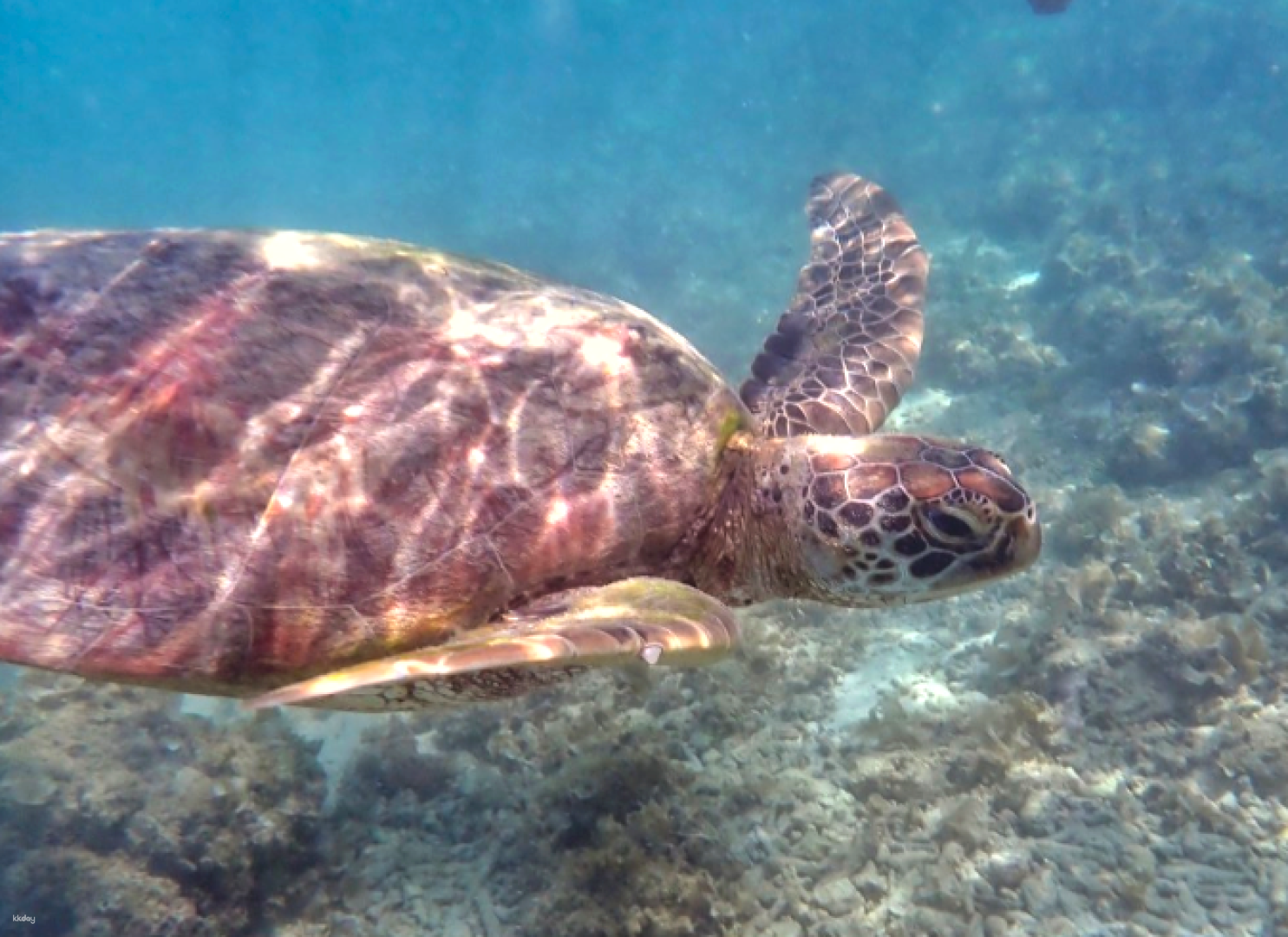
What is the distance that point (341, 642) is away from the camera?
222 centimetres

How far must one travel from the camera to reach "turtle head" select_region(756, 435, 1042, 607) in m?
2.97

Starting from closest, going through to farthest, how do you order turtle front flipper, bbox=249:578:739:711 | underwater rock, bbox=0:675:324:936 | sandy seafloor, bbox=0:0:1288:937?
turtle front flipper, bbox=249:578:739:711
sandy seafloor, bbox=0:0:1288:937
underwater rock, bbox=0:675:324:936

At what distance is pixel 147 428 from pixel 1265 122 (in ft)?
87.2

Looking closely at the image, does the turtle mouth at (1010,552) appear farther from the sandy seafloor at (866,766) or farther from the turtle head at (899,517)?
the sandy seafloor at (866,766)

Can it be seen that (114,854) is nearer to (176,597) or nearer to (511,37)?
(176,597)

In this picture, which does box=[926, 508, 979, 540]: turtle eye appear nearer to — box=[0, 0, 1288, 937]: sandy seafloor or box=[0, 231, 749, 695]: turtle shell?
box=[0, 231, 749, 695]: turtle shell

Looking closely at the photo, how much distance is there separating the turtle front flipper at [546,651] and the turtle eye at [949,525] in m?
0.99

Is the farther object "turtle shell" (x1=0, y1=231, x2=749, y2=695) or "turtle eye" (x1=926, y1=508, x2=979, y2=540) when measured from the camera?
"turtle eye" (x1=926, y1=508, x2=979, y2=540)

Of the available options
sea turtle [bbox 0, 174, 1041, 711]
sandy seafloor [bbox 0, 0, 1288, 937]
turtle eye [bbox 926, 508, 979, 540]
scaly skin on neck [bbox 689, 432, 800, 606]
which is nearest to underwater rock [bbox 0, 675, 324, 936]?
sandy seafloor [bbox 0, 0, 1288, 937]

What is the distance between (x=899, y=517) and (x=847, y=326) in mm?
2286

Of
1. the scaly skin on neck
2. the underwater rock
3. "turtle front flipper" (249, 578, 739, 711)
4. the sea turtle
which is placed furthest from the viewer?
the underwater rock

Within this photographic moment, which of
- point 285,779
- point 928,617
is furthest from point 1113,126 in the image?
point 285,779

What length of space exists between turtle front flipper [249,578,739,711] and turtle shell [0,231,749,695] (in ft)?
0.54

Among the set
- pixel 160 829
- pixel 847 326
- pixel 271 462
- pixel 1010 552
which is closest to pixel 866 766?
pixel 1010 552
